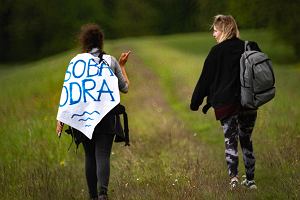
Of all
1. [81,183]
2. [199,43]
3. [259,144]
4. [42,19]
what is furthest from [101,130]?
[42,19]

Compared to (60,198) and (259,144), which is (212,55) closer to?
(60,198)

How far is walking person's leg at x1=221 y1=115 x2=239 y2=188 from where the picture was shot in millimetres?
6516

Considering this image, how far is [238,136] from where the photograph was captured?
6738 mm

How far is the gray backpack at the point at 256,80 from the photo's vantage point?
6.23 meters

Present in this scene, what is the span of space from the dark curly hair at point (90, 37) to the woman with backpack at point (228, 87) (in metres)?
1.21

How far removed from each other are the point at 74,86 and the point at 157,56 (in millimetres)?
30011

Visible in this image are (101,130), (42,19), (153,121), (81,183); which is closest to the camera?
(101,130)

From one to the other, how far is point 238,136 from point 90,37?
6.60 feet

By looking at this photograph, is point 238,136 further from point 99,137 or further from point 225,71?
point 99,137

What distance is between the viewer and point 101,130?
595 cm

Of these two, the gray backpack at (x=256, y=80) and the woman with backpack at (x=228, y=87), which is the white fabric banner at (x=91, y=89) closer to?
the woman with backpack at (x=228, y=87)

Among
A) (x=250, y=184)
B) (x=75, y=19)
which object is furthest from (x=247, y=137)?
(x=75, y=19)

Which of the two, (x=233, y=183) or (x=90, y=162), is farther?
(x=233, y=183)

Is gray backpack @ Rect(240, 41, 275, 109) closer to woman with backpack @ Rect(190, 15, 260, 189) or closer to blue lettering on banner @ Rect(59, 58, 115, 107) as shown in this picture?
woman with backpack @ Rect(190, 15, 260, 189)
